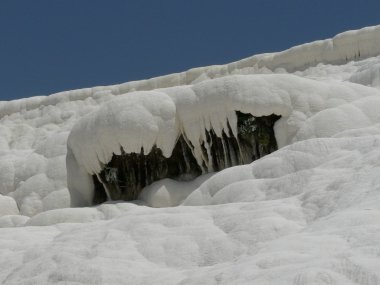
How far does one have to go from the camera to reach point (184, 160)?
15.9 metres

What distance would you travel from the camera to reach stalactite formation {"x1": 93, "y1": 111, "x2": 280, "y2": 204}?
14.9m

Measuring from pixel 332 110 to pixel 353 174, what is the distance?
21.5ft

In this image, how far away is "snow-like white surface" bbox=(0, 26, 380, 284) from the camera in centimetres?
544

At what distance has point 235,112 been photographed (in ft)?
48.5

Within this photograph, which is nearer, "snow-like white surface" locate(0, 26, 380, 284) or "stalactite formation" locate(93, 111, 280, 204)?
"snow-like white surface" locate(0, 26, 380, 284)

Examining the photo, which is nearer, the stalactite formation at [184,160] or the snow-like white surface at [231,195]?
the snow-like white surface at [231,195]

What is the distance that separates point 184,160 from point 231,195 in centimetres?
650

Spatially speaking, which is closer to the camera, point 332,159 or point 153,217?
point 153,217

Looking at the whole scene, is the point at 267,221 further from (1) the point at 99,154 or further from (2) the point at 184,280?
(1) the point at 99,154

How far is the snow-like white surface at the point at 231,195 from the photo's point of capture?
5.44 m

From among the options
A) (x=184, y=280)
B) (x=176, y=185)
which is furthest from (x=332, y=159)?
(x=176, y=185)

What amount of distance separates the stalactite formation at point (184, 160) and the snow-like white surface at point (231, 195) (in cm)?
38

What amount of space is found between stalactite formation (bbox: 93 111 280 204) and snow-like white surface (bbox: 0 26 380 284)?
1.24 feet

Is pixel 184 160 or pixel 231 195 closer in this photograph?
pixel 231 195
